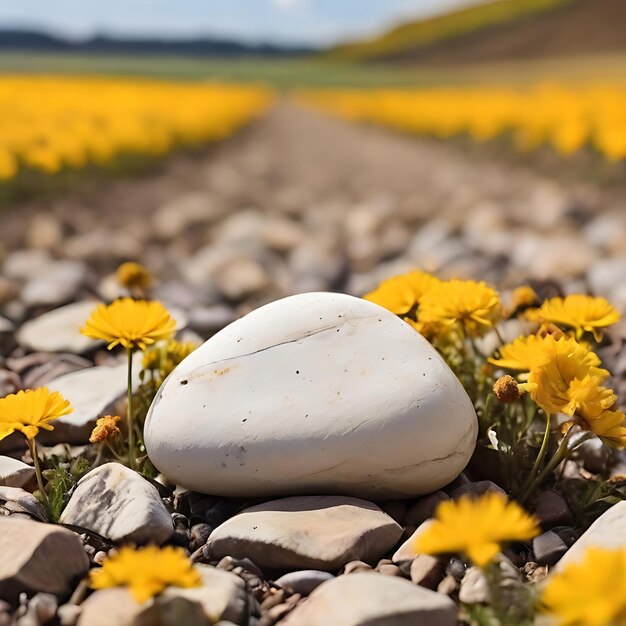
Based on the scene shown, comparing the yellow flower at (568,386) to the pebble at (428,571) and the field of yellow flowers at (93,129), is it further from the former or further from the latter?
the field of yellow flowers at (93,129)

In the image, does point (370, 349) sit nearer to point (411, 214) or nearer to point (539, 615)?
point (539, 615)

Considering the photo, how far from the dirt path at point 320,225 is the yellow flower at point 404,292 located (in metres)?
1.67

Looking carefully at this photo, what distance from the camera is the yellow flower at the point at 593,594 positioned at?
1.12 m

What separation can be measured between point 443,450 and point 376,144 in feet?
43.3

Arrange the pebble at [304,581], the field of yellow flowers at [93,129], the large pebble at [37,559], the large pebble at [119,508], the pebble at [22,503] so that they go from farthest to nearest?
the field of yellow flowers at [93,129] < the pebble at [22,503] < the large pebble at [119,508] < the pebble at [304,581] < the large pebble at [37,559]

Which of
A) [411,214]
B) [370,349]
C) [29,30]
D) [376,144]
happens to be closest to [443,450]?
[370,349]

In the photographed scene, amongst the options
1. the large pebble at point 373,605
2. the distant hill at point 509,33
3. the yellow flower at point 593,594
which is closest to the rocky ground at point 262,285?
the large pebble at point 373,605

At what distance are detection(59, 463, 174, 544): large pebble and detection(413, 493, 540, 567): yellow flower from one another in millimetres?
749

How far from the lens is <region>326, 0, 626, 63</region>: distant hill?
199 ft

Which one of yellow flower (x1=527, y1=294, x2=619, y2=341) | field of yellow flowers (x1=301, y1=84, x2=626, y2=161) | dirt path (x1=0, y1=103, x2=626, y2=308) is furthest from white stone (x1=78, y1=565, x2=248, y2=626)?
field of yellow flowers (x1=301, y1=84, x2=626, y2=161)

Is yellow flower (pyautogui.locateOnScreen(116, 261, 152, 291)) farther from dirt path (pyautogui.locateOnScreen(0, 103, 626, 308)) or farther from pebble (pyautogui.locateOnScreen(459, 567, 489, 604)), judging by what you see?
pebble (pyautogui.locateOnScreen(459, 567, 489, 604))

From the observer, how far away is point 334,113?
24.1 meters

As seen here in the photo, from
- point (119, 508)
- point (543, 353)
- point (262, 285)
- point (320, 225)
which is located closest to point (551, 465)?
point (543, 353)

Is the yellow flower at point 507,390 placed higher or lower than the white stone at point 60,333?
higher
